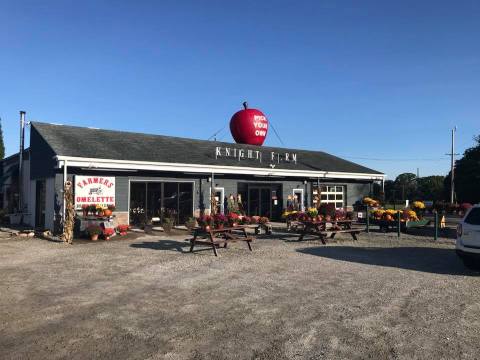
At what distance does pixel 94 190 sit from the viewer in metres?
17.9

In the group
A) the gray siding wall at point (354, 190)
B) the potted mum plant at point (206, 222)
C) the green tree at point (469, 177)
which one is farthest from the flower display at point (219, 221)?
the green tree at point (469, 177)

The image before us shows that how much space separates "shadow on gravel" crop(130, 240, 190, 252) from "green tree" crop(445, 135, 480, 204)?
104ft

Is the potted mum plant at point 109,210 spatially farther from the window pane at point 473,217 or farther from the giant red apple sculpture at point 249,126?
the giant red apple sculpture at point 249,126

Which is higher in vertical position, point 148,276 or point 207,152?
point 207,152

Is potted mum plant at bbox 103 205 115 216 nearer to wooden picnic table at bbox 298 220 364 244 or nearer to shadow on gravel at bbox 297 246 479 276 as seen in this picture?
wooden picnic table at bbox 298 220 364 244

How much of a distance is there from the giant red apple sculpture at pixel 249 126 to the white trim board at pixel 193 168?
6.43 metres

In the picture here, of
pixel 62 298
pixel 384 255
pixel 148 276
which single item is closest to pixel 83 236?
pixel 148 276

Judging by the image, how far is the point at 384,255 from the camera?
12.4 m

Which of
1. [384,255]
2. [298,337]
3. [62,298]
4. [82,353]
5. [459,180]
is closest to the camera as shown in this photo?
[82,353]

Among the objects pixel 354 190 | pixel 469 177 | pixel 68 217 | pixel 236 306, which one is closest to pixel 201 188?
pixel 68 217

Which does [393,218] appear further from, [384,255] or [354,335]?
[354,335]

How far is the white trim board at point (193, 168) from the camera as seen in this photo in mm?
17047

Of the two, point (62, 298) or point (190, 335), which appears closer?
point (190, 335)

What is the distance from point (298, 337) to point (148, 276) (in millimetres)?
4571
